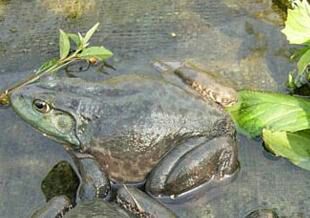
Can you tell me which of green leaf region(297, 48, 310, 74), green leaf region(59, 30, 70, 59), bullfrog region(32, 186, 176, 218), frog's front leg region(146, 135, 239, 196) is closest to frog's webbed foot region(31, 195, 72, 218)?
bullfrog region(32, 186, 176, 218)

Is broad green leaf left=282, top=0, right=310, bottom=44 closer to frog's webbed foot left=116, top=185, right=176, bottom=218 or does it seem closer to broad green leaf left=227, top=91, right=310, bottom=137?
broad green leaf left=227, top=91, right=310, bottom=137

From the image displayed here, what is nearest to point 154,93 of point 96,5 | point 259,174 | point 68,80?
point 68,80

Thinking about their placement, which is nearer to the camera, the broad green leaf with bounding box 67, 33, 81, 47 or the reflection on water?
the broad green leaf with bounding box 67, 33, 81, 47

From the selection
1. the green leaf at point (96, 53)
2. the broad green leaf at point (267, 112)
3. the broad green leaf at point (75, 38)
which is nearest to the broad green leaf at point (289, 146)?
the broad green leaf at point (267, 112)

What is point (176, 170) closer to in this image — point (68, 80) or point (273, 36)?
point (68, 80)

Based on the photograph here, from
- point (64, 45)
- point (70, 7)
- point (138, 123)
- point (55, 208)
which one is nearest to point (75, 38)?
point (64, 45)
